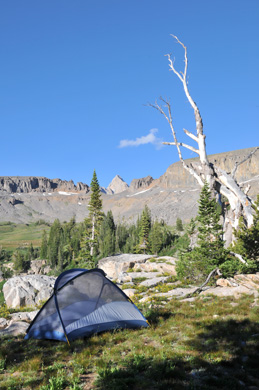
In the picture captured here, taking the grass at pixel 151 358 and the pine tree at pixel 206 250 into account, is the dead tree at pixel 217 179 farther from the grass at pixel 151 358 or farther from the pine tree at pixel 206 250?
the grass at pixel 151 358

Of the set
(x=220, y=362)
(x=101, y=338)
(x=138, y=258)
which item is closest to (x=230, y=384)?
(x=220, y=362)

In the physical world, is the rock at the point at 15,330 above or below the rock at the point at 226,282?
below

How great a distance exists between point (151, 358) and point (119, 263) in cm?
3301

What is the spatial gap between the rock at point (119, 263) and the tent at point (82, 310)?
2674 centimetres

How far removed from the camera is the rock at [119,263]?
36.9 m

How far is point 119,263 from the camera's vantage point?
3891 cm

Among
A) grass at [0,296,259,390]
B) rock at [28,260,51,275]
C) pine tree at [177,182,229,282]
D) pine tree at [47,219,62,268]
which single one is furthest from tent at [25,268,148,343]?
pine tree at [47,219,62,268]

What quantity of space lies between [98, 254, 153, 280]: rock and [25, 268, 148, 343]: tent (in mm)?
26745

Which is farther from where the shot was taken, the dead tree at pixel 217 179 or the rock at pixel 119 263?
the rock at pixel 119 263

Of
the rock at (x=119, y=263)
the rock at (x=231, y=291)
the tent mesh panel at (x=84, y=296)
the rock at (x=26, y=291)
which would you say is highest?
the tent mesh panel at (x=84, y=296)

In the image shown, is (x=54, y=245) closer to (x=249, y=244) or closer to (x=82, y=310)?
(x=249, y=244)

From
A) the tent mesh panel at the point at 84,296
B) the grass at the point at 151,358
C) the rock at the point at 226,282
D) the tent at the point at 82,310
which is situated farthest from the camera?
the rock at the point at 226,282

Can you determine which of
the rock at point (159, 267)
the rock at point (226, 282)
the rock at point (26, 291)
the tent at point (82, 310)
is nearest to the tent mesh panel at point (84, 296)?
the tent at point (82, 310)

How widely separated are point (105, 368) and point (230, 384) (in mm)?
2785
